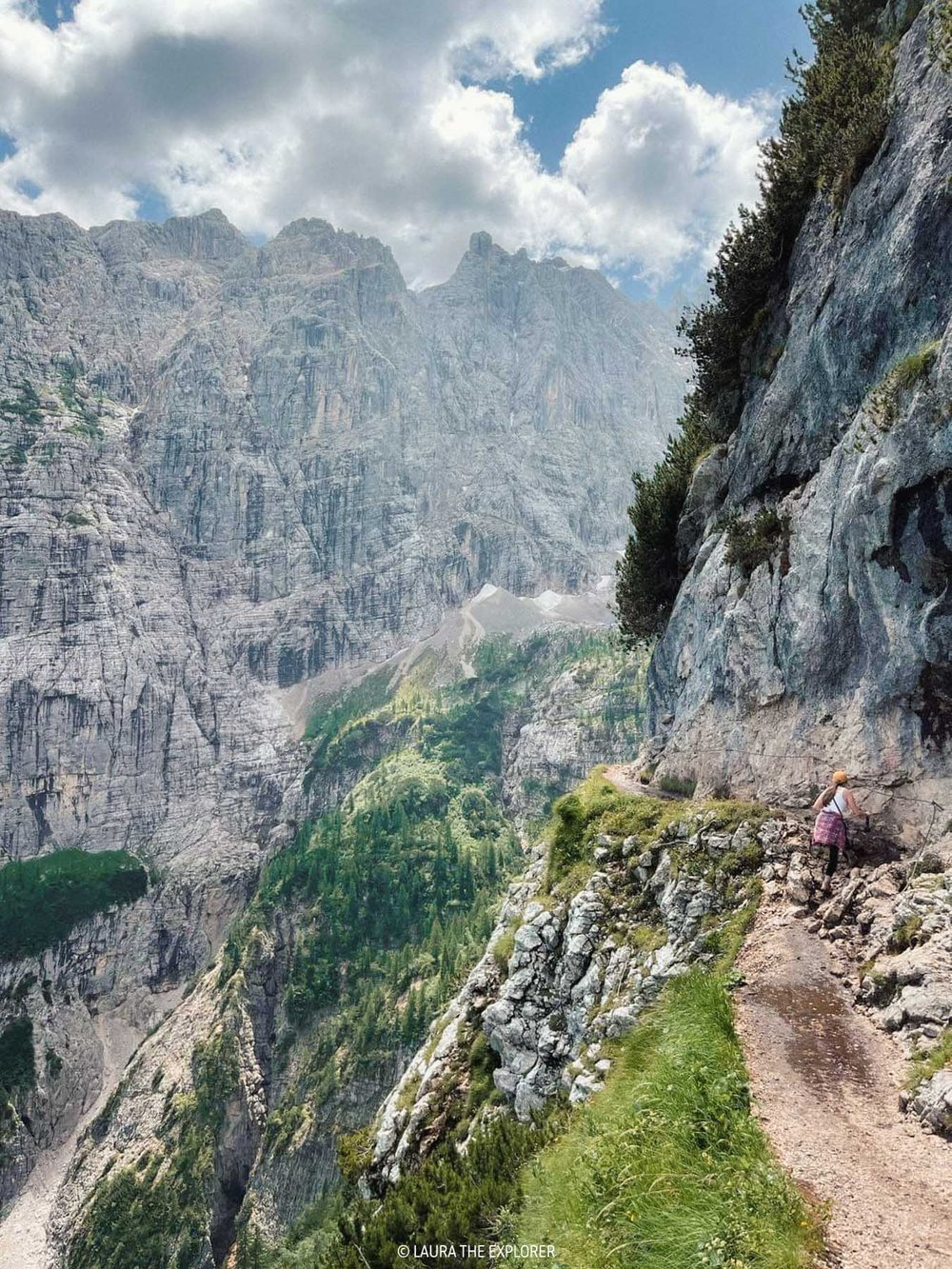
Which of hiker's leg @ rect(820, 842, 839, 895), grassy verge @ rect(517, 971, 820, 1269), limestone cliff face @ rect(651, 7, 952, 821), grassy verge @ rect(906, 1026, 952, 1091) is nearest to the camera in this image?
grassy verge @ rect(517, 971, 820, 1269)

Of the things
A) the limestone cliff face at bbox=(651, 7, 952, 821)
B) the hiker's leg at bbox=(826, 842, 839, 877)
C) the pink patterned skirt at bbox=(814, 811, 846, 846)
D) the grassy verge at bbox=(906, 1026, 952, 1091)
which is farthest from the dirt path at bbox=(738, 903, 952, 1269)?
the limestone cliff face at bbox=(651, 7, 952, 821)

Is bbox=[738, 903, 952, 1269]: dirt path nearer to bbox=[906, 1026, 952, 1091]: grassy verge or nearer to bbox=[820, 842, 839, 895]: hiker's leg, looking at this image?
bbox=[906, 1026, 952, 1091]: grassy verge

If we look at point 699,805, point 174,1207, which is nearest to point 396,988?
point 174,1207

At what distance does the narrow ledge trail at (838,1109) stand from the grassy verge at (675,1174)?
387mm

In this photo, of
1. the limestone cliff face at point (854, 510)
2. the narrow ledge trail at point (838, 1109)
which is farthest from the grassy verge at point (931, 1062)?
the limestone cliff face at point (854, 510)

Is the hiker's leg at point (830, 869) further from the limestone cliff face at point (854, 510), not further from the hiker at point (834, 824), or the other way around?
the limestone cliff face at point (854, 510)

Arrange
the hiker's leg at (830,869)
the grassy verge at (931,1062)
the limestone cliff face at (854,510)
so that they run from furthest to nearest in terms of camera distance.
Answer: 1. the limestone cliff face at (854,510)
2. the hiker's leg at (830,869)
3. the grassy verge at (931,1062)

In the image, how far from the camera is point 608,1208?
329 inches

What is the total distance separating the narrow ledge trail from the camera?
701cm

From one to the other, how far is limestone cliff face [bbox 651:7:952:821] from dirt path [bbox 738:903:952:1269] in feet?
19.7

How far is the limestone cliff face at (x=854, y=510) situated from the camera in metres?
17.3

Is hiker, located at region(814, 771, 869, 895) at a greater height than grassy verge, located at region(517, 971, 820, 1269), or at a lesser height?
greater

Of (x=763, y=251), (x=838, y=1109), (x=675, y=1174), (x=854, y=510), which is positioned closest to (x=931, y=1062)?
(x=838, y=1109)

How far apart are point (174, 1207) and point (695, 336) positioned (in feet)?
435
